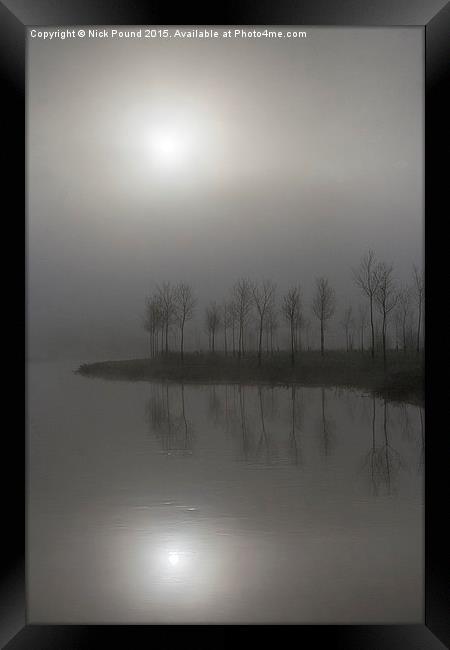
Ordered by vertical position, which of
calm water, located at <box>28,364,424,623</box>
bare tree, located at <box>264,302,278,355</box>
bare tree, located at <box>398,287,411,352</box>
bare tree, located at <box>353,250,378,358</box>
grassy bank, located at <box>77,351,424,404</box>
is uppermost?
bare tree, located at <box>353,250,378,358</box>

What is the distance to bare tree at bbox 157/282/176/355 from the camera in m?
2.34

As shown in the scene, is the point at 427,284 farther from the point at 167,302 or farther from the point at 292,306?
the point at 167,302

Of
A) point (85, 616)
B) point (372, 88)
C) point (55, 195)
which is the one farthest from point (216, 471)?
point (372, 88)

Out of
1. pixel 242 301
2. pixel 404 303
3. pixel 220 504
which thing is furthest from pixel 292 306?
pixel 220 504

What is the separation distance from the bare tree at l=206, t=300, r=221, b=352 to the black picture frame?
70cm

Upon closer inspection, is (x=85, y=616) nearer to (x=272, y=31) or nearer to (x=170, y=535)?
(x=170, y=535)

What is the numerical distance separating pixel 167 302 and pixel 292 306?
464mm

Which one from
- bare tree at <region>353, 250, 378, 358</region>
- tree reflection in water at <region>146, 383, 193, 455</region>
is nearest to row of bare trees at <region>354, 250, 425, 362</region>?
bare tree at <region>353, 250, 378, 358</region>

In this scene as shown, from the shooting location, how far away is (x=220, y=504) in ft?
7.71

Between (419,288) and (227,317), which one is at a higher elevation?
(419,288)

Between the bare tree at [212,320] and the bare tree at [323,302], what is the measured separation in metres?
0.36

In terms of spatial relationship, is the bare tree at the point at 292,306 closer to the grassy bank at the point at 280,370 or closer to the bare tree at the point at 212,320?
the grassy bank at the point at 280,370

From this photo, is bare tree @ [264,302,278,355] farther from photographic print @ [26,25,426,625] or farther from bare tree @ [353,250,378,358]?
bare tree @ [353,250,378,358]

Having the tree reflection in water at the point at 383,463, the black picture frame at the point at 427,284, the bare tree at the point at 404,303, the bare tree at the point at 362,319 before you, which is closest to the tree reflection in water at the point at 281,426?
the tree reflection in water at the point at 383,463
